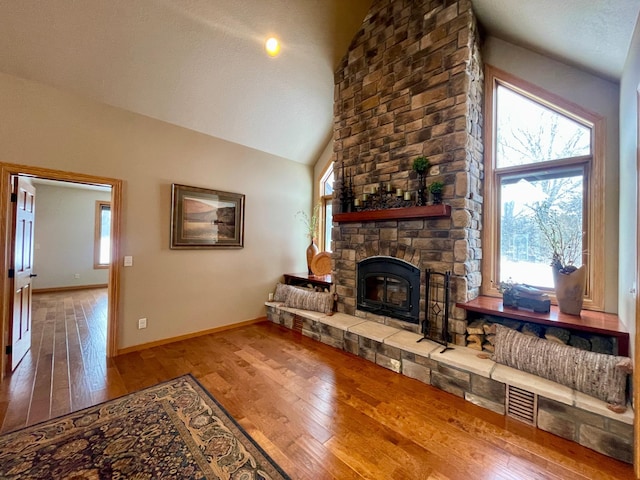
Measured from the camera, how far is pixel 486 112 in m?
3.23

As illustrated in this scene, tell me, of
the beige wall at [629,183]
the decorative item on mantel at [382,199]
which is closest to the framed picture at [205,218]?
the decorative item on mantel at [382,199]

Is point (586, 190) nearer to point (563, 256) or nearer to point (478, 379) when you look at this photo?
point (563, 256)

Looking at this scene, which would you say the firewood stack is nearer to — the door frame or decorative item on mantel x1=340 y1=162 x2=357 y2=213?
decorative item on mantel x1=340 y1=162 x2=357 y2=213

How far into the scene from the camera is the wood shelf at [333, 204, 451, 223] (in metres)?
2.80

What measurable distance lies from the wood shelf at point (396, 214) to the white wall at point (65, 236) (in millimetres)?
7546

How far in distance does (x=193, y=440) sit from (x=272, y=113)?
400 centimetres

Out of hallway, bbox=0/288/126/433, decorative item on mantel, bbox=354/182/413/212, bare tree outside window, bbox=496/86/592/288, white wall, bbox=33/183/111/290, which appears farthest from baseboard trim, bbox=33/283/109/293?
bare tree outside window, bbox=496/86/592/288

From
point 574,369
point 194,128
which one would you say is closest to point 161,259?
point 194,128

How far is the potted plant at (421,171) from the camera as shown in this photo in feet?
9.82

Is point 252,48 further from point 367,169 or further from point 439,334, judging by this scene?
point 439,334

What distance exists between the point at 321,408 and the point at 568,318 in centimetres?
231

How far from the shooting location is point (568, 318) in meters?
2.38

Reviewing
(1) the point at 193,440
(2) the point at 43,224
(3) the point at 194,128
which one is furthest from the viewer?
(2) the point at 43,224

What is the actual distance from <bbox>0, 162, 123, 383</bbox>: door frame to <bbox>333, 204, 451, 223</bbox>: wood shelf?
8.99 ft
